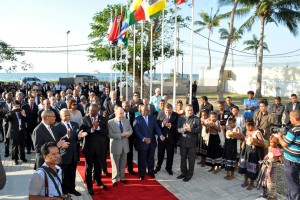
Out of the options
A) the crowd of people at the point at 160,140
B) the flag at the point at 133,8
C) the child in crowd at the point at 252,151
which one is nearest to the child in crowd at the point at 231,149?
the crowd of people at the point at 160,140

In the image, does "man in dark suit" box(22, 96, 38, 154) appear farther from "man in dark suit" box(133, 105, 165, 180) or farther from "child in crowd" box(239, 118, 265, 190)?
"child in crowd" box(239, 118, 265, 190)

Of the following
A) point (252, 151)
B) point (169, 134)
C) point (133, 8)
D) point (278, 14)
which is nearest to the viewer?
point (252, 151)

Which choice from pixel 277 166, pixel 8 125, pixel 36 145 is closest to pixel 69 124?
pixel 36 145

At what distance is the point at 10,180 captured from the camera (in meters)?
7.15

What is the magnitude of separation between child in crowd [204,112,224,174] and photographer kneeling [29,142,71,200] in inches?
195

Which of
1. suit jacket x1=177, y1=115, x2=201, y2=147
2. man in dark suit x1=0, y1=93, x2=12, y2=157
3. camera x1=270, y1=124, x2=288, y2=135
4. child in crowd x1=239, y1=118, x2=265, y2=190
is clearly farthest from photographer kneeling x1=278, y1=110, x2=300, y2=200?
man in dark suit x1=0, y1=93, x2=12, y2=157

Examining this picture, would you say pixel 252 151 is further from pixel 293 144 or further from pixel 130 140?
pixel 130 140

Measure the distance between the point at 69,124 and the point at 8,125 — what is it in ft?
12.4

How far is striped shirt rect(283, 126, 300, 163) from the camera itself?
16.1 ft

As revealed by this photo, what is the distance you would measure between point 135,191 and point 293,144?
3.48 m

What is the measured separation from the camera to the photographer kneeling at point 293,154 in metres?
4.93

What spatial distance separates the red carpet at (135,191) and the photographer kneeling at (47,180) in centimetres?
299

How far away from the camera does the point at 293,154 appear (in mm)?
4984

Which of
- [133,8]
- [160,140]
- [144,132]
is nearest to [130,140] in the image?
[160,140]
